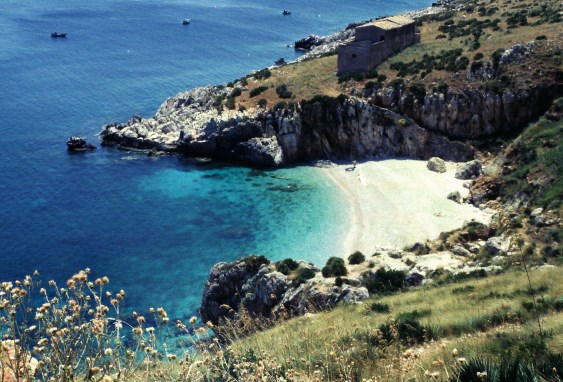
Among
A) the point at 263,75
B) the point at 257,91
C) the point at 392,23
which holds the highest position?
the point at 392,23

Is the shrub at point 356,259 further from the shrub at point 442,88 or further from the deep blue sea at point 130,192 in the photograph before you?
the shrub at point 442,88

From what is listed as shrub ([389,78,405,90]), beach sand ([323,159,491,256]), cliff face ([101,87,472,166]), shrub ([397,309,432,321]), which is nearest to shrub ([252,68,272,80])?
cliff face ([101,87,472,166])

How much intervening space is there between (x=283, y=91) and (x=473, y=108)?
19.3 meters

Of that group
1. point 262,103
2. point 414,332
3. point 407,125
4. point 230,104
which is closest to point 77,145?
point 230,104

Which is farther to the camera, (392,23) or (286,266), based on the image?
(392,23)

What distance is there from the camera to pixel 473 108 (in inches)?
2090

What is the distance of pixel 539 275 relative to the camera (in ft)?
68.6

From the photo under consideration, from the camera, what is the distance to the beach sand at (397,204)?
41375 millimetres

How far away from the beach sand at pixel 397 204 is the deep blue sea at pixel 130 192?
1739 mm

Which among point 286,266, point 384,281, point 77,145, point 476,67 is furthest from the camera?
point 77,145

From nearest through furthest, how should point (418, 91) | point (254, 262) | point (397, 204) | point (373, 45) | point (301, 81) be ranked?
point (254, 262) < point (397, 204) < point (418, 91) < point (373, 45) < point (301, 81)

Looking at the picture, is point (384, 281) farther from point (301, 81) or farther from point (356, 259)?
point (301, 81)

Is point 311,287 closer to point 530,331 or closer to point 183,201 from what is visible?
point 530,331

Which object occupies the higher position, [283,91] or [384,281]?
[283,91]
